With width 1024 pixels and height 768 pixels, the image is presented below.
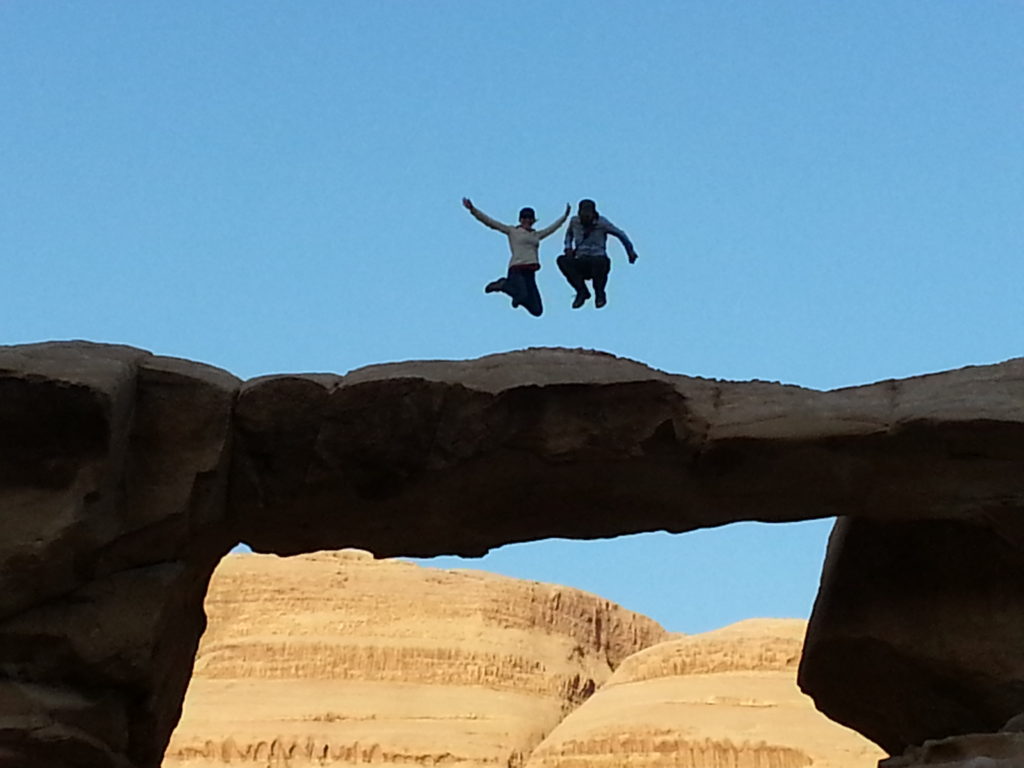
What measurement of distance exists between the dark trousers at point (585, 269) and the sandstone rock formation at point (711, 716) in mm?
8469

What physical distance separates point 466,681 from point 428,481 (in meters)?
14.0

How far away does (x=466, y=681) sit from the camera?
71.8 ft

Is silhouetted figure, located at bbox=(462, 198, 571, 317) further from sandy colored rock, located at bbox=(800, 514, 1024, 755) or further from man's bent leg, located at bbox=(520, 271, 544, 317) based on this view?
sandy colored rock, located at bbox=(800, 514, 1024, 755)

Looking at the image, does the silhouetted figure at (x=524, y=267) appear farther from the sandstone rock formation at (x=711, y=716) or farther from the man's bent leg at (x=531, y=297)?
the sandstone rock formation at (x=711, y=716)

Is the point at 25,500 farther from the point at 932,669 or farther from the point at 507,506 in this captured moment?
the point at 932,669

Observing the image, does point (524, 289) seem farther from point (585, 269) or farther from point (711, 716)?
point (711, 716)

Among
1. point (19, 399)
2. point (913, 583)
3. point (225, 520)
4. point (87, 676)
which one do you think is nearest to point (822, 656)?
point (913, 583)

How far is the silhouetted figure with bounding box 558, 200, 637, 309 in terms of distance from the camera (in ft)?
36.0

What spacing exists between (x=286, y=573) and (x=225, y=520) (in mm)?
15607

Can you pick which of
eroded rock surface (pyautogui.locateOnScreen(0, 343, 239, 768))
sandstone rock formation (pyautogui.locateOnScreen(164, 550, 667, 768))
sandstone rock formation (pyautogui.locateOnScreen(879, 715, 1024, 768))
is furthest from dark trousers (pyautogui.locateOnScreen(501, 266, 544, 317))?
sandstone rock formation (pyautogui.locateOnScreen(164, 550, 667, 768))

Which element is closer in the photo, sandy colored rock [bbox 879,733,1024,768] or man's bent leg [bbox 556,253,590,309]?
sandy colored rock [bbox 879,733,1024,768]

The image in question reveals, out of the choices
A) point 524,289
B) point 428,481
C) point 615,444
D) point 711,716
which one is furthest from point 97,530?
point 711,716

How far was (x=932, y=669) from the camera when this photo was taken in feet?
28.3

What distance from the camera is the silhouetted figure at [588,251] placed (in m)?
11.0
